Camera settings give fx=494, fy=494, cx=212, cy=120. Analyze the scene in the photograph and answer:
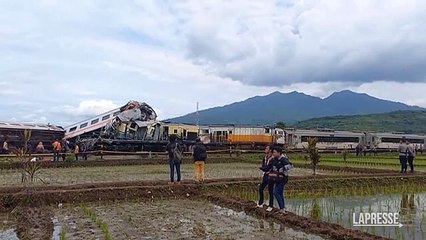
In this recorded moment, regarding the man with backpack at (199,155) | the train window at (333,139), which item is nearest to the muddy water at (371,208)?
the man with backpack at (199,155)

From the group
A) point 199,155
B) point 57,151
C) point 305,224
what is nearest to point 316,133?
point 57,151

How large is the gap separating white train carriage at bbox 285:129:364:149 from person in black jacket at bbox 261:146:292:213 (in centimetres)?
3991

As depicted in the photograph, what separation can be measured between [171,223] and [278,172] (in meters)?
2.81

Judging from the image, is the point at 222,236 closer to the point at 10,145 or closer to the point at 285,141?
the point at 10,145

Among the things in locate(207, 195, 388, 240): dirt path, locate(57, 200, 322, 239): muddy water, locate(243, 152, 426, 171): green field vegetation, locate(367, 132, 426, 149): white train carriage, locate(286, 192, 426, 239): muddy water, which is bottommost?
locate(57, 200, 322, 239): muddy water

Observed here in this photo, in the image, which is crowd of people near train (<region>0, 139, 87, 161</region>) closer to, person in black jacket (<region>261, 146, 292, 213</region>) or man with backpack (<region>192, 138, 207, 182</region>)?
man with backpack (<region>192, 138, 207, 182</region>)

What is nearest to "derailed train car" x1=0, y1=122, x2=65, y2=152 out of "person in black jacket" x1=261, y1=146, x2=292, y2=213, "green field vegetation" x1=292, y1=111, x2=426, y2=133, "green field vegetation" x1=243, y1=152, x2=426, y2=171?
"green field vegetation" x1=243, y1=152, x2=426, y2=171

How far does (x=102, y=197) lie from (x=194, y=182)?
3361mm

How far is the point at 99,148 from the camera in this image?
1510 inches

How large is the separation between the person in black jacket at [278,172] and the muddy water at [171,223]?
870mm

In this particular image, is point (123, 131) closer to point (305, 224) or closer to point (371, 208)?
point (371, 208)

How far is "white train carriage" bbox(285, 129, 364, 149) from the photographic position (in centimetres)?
5316

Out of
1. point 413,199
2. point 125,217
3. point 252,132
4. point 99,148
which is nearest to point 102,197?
point 125,217

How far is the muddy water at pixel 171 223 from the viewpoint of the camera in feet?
30.5
